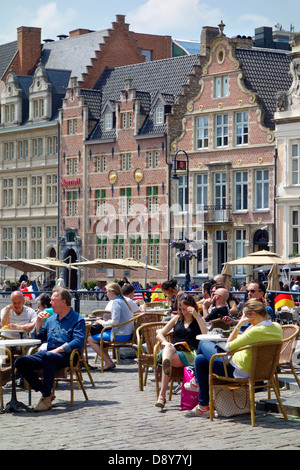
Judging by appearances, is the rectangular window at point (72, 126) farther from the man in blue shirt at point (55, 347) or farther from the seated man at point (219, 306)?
the man in blue shirt at point (55, 347)

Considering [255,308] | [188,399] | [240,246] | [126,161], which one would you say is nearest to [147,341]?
[188,399]

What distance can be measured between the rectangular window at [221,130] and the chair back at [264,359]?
3405cm

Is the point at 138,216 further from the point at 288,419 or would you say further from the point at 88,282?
the point at 288,419

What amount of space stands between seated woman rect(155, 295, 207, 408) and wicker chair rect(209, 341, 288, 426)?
0.91 metres

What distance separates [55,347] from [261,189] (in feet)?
103

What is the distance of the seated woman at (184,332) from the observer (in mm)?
10695

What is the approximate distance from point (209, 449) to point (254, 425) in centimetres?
128

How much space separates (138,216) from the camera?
4781 centimetres

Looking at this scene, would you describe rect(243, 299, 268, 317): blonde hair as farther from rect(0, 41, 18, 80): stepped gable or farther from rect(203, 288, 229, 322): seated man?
rect(0, 41, 18, 80): stepped gable

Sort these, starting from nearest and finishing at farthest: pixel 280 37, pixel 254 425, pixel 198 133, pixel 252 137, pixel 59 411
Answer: pixel 254 425 → pixel 59 411 → pixel 252 137 → pixel 198 133 → pixel 280 37
